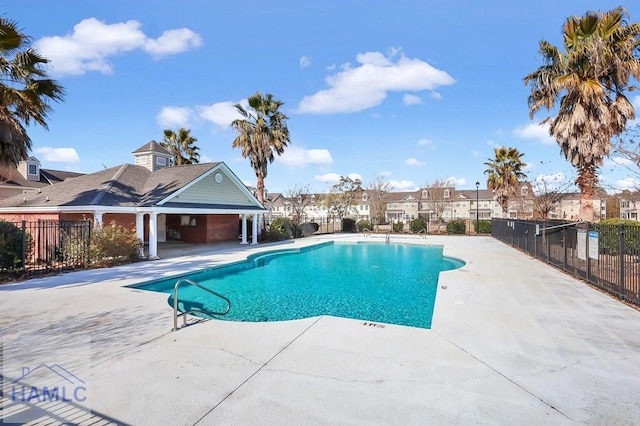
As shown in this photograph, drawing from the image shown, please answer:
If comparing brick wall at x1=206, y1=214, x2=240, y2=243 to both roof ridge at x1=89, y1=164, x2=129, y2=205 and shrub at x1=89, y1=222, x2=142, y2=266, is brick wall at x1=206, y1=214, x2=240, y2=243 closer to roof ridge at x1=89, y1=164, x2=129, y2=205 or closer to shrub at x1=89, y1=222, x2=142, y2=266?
roof ridge at x1=89, y1=164, x2=129, y2=205

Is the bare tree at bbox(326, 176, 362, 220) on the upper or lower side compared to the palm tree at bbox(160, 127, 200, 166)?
lower

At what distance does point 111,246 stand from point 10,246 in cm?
285

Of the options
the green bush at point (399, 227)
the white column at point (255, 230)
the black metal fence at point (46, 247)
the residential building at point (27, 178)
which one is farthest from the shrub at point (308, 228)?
the residential building at point (27, 178)

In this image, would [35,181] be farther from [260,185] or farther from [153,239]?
[153,239]

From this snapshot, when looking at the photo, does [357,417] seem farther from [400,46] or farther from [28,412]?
[400,46]

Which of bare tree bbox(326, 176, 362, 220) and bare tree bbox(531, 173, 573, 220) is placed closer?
bare tree bbox(531, 173, 573, 220)

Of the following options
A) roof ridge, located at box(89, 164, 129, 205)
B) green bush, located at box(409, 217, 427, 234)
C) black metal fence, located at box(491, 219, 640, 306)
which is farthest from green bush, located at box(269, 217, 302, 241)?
black metal fence, located at box(491, 219, 640, 306)

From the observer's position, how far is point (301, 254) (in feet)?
65.4

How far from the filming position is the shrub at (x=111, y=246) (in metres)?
12.5

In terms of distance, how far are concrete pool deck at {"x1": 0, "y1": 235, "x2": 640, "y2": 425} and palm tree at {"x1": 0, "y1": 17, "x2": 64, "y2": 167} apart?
5.71 meters

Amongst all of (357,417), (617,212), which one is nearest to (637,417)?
(357,417)

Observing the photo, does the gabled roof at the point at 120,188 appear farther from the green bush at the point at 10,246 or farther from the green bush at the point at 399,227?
the green bush at the point at 399,227

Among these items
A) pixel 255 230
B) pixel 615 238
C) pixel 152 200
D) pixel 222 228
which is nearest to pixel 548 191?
pixel 615 238

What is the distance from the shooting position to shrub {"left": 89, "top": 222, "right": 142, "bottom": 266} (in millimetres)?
12453
